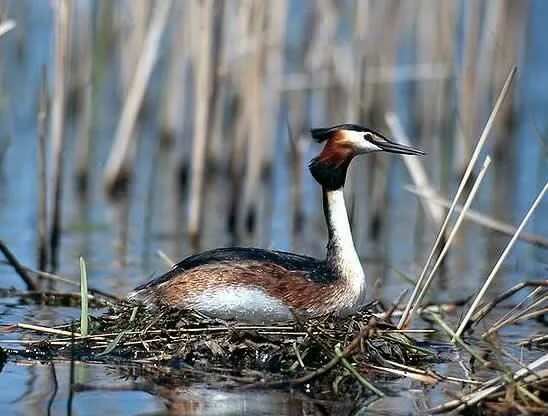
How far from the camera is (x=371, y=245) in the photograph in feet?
35.7

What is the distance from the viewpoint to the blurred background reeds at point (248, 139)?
400 inches

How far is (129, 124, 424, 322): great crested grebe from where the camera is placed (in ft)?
22.3

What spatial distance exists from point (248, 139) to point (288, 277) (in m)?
4.88

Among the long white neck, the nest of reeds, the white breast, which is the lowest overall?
the nest of reeds

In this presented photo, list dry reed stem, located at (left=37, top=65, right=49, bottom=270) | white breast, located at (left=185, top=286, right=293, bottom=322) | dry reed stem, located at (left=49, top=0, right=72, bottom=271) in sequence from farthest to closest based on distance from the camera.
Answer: dry reed stem, located at (left=49, top=0, right=72, bottom=271)
dry reed stem, located at (left=37, top=65, right=49, bottom=270)
white breast, located at (left=185, top=286, right=293, bottom=322)

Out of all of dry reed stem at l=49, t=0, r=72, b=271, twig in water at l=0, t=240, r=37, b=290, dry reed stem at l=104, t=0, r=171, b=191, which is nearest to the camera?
twig in water at l=0, t=240, r=37, b=290

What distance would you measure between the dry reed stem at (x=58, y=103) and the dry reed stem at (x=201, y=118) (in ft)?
3.34

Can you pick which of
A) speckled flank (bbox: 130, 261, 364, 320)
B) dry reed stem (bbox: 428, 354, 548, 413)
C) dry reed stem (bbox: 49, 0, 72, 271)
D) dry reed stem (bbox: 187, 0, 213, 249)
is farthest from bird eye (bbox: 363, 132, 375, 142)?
dry reed stem (bbox: 187, 0, 213, 249)

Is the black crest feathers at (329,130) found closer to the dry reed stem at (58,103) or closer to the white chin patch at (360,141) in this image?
the white chin patch at (360,141)

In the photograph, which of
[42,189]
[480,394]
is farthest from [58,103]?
[480,394]

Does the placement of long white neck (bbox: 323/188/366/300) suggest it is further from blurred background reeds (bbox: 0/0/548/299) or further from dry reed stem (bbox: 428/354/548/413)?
dry reed stem (bbox: 428/354/548/413)

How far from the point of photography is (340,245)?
23.4ft

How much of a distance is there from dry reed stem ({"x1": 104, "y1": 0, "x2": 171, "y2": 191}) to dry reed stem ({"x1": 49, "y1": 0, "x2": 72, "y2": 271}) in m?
1.79

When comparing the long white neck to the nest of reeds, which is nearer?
the nest of reeds
